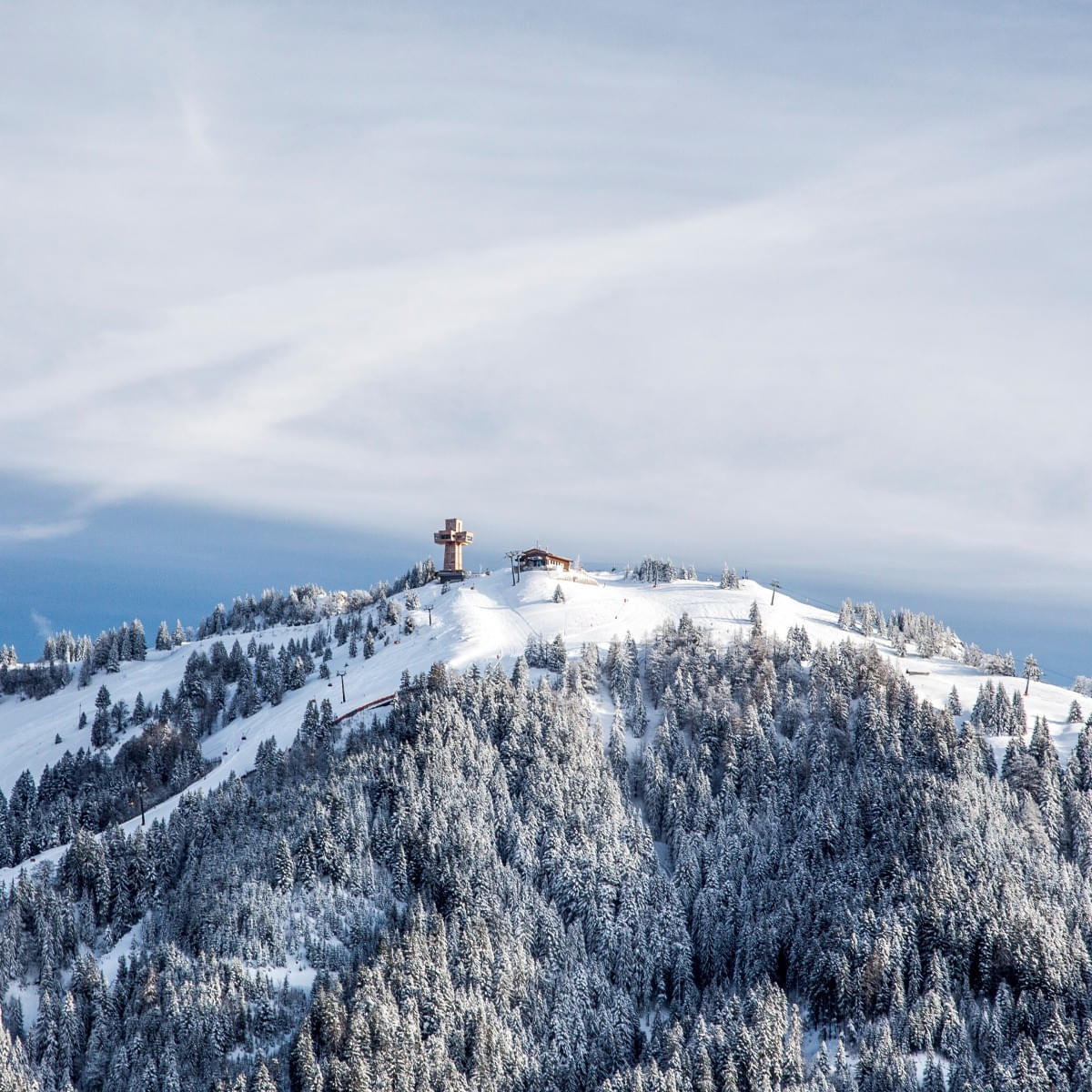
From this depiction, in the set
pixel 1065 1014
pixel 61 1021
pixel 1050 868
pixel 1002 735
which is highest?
pixel 1002 735

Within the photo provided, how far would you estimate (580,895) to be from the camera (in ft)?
447

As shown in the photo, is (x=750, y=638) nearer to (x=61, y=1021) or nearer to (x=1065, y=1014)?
(x=1065, y=1014)

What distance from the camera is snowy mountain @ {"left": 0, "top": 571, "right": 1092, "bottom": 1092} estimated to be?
111 metres

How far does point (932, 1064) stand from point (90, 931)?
88.9 metres

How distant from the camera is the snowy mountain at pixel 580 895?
11117cm

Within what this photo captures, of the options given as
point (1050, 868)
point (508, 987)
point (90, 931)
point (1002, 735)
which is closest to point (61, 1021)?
point (90, 931)

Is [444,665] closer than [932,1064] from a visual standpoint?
No

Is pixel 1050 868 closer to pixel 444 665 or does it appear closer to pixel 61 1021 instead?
pixel 444 665

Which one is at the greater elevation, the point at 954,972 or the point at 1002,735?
the point at 1002,735

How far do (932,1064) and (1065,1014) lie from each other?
15.4m

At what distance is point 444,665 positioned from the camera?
177 meters

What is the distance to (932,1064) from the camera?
107750 mm

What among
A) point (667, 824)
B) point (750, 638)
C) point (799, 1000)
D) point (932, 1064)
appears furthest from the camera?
point (750, 638)

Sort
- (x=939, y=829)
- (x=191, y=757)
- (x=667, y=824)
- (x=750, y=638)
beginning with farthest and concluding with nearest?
(x=750, y=638), (x=191, y=757), (x=667, y=824), (x=939, y=829)
